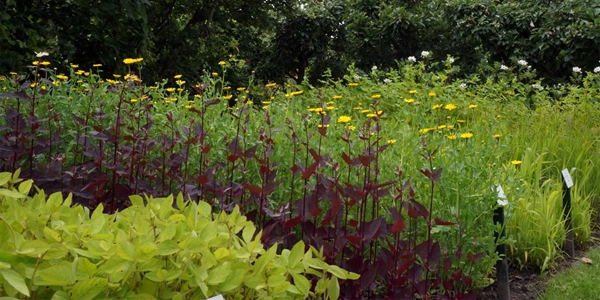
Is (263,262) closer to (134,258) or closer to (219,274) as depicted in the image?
(219,274)

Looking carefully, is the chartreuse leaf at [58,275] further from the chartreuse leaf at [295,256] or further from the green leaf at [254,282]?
the chartreuse leaf at [295,256]

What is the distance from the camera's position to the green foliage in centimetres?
137

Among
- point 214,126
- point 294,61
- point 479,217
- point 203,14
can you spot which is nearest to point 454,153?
point 479,217

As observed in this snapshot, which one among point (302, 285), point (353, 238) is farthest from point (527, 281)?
point (302, 285)

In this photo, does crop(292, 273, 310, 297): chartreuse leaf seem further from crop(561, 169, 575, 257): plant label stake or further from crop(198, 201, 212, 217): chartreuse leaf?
crop(561, 169, 575, 257): plant label stake

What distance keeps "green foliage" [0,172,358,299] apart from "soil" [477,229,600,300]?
1.74 meters

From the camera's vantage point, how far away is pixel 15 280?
1267mm

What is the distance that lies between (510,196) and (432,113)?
1883mm

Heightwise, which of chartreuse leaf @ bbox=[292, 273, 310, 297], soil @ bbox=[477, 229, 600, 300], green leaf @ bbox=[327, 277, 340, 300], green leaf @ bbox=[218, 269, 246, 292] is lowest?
soil @ bbox=[477, 229, 600, 300]

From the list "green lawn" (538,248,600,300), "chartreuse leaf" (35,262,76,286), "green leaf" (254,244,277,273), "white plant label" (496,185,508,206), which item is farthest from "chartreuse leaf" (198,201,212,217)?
"green lawn" (538,248,600,300)

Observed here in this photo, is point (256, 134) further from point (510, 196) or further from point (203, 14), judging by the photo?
point (203, 14)

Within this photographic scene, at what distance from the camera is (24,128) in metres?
2.95

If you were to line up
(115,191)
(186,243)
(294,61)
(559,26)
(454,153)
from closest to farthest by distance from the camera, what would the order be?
(186,243), (115,191), (454,153), (559,26), (294,61)

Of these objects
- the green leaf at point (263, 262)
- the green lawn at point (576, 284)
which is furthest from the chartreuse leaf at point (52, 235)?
the green lawn at point (576, 284)
